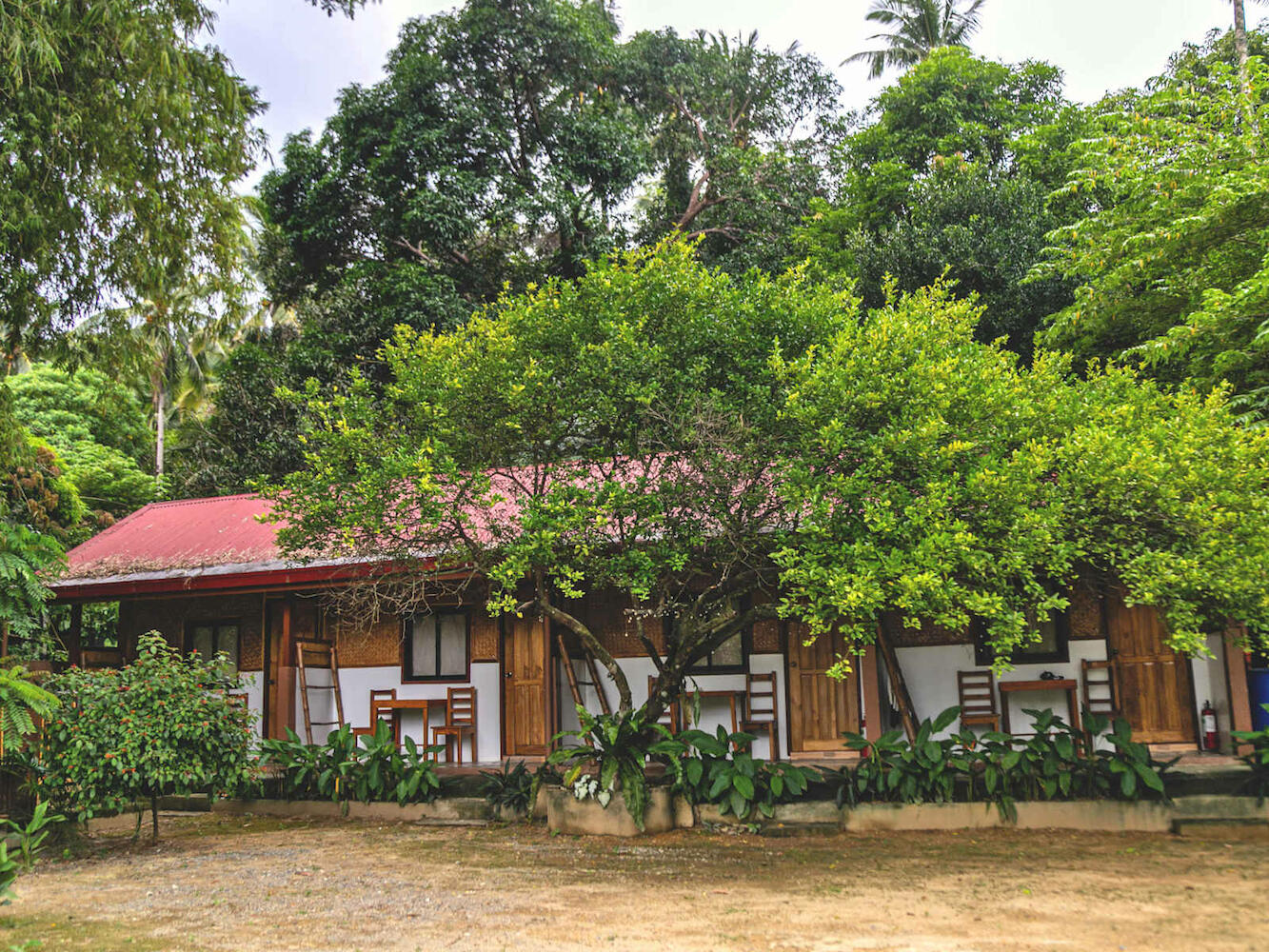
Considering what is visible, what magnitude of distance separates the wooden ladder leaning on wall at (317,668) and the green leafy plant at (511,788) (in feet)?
9.77

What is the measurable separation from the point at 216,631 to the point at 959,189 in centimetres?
1489

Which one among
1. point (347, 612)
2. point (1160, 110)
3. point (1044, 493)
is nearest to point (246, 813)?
point (347, 612)

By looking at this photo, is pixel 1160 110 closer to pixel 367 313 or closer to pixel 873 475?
pixel 873 475

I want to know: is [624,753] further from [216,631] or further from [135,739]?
[216,631]

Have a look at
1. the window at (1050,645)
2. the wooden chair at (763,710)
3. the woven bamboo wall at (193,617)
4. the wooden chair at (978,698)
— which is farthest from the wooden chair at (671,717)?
the woven bamboo wall at (193,617)

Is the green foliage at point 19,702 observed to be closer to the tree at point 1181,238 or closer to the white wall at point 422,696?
the white wall at point 422,696

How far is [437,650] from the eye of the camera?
42.6 ft

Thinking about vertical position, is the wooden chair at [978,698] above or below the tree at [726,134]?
below

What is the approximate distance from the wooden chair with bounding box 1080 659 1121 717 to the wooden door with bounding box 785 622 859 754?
2.47 metres

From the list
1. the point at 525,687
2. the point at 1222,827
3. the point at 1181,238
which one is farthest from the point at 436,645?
the point at 1181,238

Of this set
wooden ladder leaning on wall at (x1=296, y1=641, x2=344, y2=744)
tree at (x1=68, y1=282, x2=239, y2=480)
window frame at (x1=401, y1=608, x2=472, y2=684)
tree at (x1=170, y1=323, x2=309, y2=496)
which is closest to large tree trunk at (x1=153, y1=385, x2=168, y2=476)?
tree at (x1=170, y1=323, x2=309, y2=496)

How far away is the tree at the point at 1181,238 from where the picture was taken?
11.3 m

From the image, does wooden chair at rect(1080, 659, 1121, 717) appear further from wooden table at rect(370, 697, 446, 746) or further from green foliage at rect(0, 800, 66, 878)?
green foliage at rect(0, 800, 66, 878)

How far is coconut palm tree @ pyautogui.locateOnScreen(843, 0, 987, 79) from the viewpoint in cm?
2788
